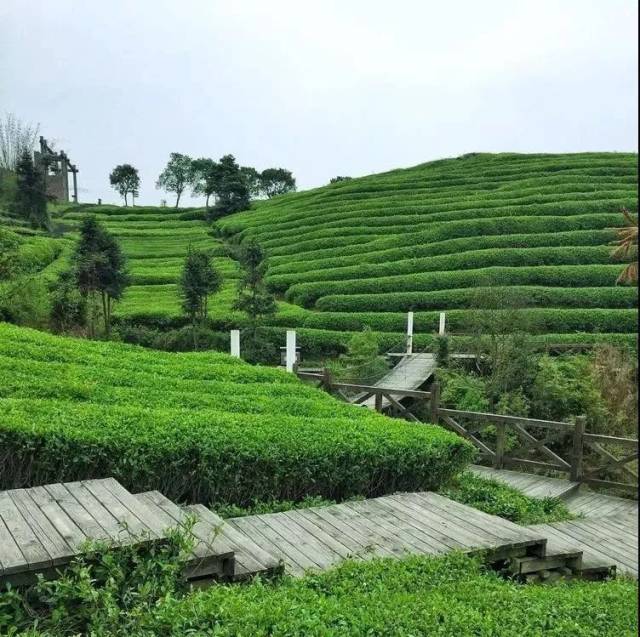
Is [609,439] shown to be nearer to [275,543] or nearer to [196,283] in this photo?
[275,543]

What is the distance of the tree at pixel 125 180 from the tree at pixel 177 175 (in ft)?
12.3

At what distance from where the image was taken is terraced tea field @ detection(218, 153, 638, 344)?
21.8 metres

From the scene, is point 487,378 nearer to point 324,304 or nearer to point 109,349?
point 109,349

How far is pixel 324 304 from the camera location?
974 inches

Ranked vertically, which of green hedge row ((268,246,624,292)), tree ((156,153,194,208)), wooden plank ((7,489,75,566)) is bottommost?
wooden plank ((7,489,75,566))

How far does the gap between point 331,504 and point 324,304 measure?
19175mm

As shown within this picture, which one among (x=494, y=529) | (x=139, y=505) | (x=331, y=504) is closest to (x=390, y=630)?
(x=139, y=505)

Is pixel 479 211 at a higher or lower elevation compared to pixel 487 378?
higher

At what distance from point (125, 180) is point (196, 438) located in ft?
243

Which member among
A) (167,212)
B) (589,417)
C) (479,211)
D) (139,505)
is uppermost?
(167,212)

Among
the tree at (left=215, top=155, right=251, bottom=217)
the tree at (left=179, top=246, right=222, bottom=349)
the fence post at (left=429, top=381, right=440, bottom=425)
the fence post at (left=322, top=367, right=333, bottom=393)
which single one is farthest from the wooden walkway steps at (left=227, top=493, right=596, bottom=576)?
the tree at (left=215, top=155, right=251, bottom=217)

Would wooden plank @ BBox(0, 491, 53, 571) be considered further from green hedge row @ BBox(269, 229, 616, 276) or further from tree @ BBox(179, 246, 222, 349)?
green hedge row @ BBox(269, 229, 616, 276)

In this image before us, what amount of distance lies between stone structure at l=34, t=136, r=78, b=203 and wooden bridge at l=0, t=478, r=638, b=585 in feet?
194

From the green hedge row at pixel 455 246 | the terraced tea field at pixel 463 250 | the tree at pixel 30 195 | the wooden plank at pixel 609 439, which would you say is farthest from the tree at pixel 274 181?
the wooden plank at pixel 609 439
